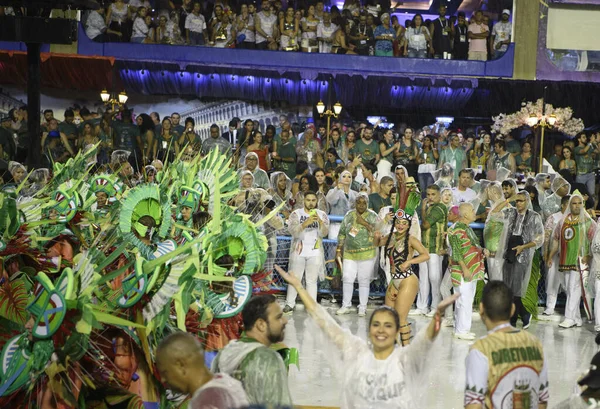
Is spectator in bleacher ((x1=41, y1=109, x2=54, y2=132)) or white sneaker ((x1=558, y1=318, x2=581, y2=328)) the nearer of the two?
white sneaker ((x1=558, y1=318, x2=581, y2=328))

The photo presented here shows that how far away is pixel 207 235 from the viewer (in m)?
5.80

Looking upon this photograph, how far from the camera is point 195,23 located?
18.1m

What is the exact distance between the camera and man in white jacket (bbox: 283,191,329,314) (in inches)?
439

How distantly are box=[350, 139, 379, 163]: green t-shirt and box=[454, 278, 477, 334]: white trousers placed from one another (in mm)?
5374

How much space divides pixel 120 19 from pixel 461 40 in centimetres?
645

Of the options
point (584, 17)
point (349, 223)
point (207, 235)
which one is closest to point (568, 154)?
point (584, 17)

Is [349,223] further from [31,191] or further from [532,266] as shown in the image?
[31,191]

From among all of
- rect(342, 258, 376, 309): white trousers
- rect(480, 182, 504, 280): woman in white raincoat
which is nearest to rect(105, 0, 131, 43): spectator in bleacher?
rect(342, 258, 376, 309): white trousers

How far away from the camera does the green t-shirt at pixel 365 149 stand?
1520cm

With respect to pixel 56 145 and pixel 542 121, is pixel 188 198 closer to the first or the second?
pixel 56 145

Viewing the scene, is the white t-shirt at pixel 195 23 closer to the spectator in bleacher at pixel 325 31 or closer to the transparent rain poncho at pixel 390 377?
the spectator in bleacher at pixel 325 31

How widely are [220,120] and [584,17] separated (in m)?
7.46

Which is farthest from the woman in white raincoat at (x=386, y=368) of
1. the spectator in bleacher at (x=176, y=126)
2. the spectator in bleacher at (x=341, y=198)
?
the spectator in bleacher at (x=176, y=126)

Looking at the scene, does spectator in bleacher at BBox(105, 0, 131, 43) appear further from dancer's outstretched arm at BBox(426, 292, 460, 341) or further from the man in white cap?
dancer's outstretched arm at BBox(426, 292, 460, 341)
